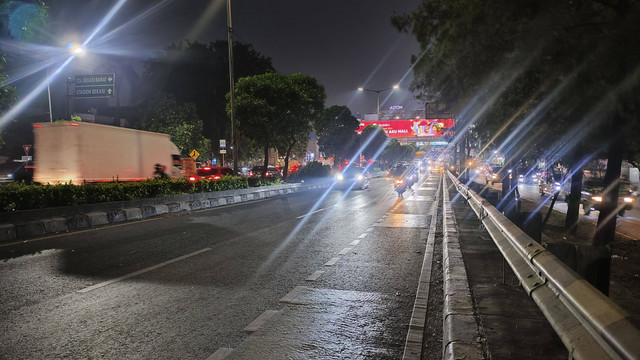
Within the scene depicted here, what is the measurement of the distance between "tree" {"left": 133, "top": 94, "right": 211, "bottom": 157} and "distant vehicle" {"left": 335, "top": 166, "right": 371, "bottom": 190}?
48.7 feet

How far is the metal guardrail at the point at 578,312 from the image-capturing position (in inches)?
65.7

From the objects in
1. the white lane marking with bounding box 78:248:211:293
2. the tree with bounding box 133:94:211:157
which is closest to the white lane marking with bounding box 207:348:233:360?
the white lane marking with bounding box 78:248:211:293

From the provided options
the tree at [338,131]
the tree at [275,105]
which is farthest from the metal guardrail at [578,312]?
the tree at [338,131]

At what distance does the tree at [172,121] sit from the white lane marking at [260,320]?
35.1 meters

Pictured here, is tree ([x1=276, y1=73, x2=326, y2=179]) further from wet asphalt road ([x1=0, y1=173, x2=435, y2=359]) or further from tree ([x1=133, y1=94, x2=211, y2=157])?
wet asphalt road ([x1=0, y1=173, x2=435, y2=359])

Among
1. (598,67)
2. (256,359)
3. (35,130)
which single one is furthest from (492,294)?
(35,130)

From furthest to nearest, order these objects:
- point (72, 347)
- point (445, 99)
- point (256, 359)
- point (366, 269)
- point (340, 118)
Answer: point (340, 118)
point (445, 99)
point (366, 269)
point (72, 347)
point (256, 359)

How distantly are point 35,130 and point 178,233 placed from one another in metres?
9.87

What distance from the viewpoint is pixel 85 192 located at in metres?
13.0

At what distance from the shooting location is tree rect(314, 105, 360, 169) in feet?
203

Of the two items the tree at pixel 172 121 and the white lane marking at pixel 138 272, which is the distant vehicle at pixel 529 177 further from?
the white lane marking at pixel 138 272

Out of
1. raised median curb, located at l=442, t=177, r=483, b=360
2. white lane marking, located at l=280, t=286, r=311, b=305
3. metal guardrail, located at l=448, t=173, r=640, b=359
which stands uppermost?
metal guardrail, located at l=448, t=173, r=640, b=359

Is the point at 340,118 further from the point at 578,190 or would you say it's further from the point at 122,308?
the point at 122,308

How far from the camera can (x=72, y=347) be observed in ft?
12.6
